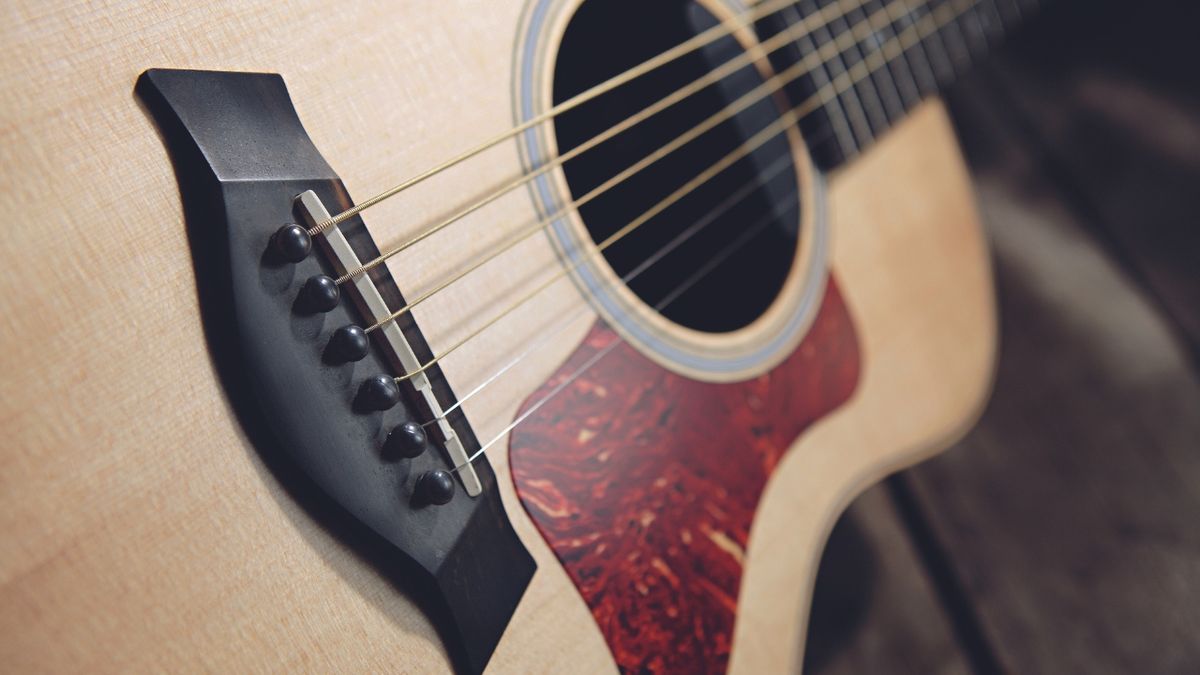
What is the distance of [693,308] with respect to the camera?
0.55m

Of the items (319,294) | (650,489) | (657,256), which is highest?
(319,294)

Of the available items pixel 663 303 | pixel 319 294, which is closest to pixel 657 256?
pixel 663 303

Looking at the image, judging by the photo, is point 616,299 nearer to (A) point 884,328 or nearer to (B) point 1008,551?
(A) point 884,328

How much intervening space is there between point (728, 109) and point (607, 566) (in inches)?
13.9

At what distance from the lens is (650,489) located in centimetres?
49

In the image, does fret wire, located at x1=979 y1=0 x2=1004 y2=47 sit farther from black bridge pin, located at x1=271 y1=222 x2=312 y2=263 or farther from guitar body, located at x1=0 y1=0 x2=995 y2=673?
black bridge pin, located at x1=271 y1=222 x2=312 y2=263

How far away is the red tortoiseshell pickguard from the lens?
1.45ft

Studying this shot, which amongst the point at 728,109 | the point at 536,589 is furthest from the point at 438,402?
the point at 728,109

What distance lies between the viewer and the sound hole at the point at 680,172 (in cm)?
50

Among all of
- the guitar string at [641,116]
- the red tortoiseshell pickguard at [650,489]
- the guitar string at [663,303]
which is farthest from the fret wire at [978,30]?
the red tortoiseshell pickguard at [650,489]

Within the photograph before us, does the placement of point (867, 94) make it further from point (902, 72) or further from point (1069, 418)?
point (1069, 418)

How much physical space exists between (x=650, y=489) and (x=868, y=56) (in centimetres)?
46

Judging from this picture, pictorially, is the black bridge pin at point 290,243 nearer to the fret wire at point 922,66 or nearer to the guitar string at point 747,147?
the guitar string at point 747,147

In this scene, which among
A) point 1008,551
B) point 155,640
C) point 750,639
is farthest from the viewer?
point 1008,551
